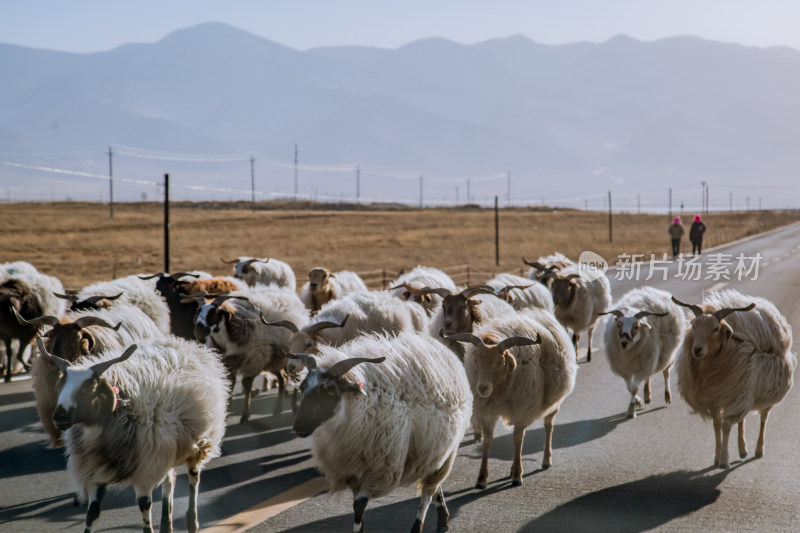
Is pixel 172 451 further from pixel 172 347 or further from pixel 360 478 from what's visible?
pixel 360 478

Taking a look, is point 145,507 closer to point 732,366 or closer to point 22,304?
point 732,366

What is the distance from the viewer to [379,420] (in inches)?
254

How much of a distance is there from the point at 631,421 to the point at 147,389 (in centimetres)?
659

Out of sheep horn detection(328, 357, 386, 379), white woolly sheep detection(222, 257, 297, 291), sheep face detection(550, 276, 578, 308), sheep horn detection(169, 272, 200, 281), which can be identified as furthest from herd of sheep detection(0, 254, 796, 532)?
white woolly sheep detection(222, 257, 297, 291)

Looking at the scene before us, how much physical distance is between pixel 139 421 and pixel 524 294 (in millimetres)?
8175

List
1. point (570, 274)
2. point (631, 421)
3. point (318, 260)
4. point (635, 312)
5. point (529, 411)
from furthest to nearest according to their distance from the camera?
point (318, 260)
point (570, 274)
point (635, 312)
point (631, 421)
point (529, 411)

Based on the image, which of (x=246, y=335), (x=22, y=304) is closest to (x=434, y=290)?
(x=246, y=335)

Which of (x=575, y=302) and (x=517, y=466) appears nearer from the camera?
(x=517, y=466)

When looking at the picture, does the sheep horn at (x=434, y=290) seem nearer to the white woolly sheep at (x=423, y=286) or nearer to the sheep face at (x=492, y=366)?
the white woolly sheep at (x=423, y=286)

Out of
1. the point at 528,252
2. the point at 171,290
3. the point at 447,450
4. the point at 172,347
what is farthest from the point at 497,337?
the point at 528,252

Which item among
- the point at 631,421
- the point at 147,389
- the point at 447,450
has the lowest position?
the point at 631,421

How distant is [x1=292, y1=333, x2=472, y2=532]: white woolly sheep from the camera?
6254 millimetres

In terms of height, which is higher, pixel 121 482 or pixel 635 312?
pixel 635 312

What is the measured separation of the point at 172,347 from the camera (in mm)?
7422
